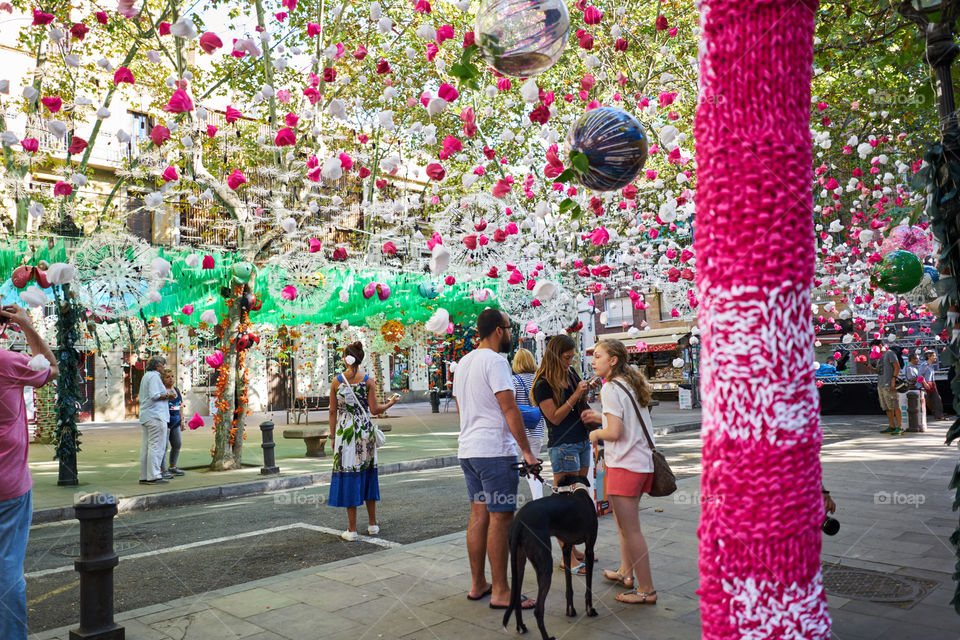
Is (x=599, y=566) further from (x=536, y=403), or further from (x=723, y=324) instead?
(x=723, y=324)

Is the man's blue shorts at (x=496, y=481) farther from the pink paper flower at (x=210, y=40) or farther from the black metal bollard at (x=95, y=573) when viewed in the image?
the pink paper flower at (x=210, y=40)

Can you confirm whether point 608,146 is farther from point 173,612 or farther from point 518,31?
point 173,612

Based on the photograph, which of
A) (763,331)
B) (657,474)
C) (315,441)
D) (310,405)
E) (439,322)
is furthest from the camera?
(310,405)

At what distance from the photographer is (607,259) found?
17.6 metres

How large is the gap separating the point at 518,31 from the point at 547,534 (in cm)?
278

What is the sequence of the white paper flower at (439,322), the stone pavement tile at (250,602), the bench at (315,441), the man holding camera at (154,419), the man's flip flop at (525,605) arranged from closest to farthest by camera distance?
the man's flip flop at (525,605) < the stone pavement tile at (250,602) < the white paper flower at (439,322) < the man holding camera at (154,419) < the bench at (315,441)

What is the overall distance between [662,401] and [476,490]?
93.8 feet

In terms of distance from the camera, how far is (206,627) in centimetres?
430

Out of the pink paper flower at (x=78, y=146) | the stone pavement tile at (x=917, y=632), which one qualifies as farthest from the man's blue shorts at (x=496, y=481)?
the pink paper flower at (x=78, y=146)

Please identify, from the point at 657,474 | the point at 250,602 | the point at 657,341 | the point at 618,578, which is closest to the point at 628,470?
the point at 657,474

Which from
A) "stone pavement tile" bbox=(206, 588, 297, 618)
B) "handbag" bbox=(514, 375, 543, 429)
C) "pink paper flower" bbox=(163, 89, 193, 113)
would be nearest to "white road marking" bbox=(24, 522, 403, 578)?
"stone pavement tile" bbox=(206, 588, 297, 618)

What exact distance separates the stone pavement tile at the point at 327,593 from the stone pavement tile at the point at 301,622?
112 mm

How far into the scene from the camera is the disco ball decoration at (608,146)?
3.42 m

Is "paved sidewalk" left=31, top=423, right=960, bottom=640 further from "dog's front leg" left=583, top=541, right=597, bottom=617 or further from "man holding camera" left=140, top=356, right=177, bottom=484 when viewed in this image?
"man holding camera" left=140, top=356, right=177, bottom=484
